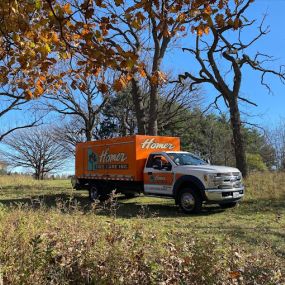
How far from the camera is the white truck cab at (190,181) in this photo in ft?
46.6

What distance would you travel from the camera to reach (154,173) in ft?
52.3

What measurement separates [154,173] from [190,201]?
202cm

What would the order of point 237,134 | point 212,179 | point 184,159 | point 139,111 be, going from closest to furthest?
1. point 212,179
2. point 184,159
3. point 237,134
4. point 139,111

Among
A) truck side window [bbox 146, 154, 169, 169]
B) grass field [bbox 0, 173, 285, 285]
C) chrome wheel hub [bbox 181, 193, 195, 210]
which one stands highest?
truck side window [bbox 146, 154, 169, 169]

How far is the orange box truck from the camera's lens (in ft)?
47.0

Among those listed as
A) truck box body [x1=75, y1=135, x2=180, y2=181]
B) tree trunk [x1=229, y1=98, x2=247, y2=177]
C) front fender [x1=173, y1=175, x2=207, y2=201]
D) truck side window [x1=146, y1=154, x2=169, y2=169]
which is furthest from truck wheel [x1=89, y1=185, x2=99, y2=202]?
tree trunk [x1=229, y1=98, x2=247, y2=177]

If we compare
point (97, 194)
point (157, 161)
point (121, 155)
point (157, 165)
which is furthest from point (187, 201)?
→ point (97, 194)

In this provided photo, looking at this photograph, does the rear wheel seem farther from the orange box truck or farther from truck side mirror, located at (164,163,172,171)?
truck side mirror, located at (164,163,172,171)

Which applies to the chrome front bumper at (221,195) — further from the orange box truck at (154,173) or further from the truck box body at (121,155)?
the truck box body at (121,155)

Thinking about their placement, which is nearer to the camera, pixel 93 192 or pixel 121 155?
pixel 121 155

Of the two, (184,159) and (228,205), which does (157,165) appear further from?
(228,205)

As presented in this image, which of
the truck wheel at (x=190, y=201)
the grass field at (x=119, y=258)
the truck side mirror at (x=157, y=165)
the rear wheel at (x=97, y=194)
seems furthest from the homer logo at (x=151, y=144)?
the grass field at (x=119, y=258)

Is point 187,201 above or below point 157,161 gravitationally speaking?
below

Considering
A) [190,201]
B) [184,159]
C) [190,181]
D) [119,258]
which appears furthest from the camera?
[184,159]
